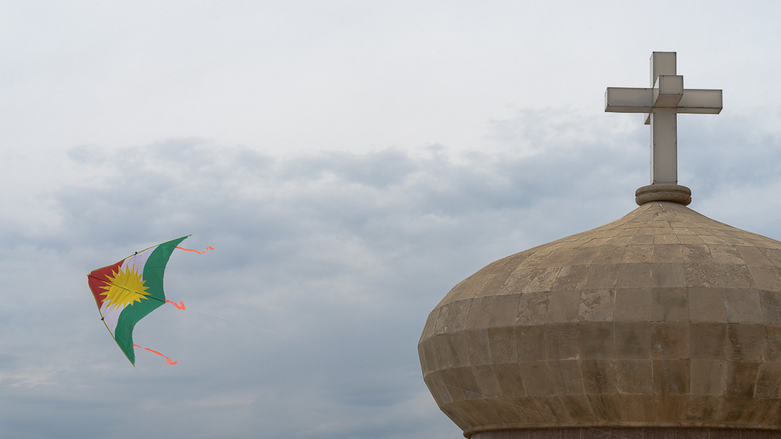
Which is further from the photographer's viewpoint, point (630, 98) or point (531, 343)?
point (630, 98)

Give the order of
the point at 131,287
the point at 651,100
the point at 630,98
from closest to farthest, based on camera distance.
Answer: the point at 131,287 < the point at 651,100 < the point at 630,98

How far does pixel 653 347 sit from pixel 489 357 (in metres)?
3.92

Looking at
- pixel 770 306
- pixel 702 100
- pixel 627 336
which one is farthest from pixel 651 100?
pixel 627 336

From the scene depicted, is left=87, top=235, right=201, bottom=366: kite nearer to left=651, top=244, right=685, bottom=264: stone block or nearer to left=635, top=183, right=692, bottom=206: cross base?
left=651, top=244, right=685, bottom=264: stone block

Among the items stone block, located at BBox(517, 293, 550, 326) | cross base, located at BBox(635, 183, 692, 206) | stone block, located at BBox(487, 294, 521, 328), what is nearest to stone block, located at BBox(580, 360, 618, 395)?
stone block, located at BBox(517, 293, 550, 326)

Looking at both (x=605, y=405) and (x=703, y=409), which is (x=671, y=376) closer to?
(x=703, y=409)

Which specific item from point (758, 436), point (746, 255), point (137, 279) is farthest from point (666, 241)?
point (137, 279)

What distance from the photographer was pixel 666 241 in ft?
78.7

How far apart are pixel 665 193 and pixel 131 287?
49.3ft

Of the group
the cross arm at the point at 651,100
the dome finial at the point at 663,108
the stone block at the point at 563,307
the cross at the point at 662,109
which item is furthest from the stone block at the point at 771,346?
the cross arm at the point at 651,100

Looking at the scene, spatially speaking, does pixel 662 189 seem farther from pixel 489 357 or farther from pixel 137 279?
pixel 137 279

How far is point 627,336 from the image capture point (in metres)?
22.0

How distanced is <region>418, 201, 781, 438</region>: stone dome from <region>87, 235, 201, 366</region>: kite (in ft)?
24.6

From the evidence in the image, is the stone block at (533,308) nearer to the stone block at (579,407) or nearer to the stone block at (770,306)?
the stone block at (579,407)
